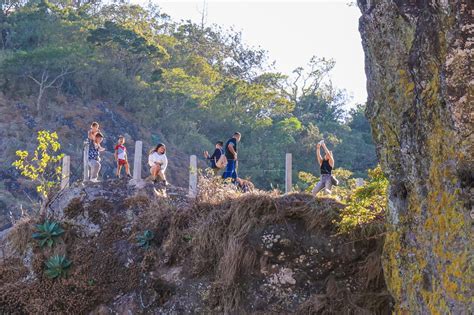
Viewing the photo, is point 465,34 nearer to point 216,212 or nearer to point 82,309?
point 216,212

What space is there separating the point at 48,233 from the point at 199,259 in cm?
246

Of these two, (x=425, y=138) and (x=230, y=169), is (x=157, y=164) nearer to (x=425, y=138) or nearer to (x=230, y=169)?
(x=230, y=169)

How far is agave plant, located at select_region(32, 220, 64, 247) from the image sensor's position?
10758mm

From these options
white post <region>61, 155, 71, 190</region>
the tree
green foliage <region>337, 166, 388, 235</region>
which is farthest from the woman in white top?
the tree

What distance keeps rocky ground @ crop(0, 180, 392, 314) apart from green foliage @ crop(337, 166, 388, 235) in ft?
0.83

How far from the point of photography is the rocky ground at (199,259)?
360 inches

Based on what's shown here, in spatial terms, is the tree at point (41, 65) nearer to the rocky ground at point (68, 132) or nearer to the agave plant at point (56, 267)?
the rocky ground at point (68, 132)

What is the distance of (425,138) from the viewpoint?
21.6 ft

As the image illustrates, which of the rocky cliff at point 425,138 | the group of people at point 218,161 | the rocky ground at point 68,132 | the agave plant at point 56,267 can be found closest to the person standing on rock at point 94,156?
→ the group of people at point 218,161

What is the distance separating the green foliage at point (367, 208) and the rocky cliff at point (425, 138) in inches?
49.0

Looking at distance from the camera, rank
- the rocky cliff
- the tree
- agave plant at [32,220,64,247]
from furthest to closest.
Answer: the tree, agave plant at [32,220,64,247], the rocky cliff

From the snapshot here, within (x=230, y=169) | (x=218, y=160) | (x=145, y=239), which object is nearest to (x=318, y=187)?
(x=230, y=169)

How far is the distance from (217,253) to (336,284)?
1588 millimetres

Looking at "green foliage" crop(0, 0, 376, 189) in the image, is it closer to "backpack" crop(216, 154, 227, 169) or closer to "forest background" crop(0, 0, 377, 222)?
"forest background" crop(0, 0, 377, 222)
